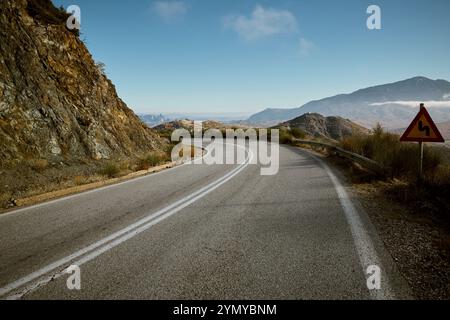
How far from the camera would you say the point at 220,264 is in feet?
11.2

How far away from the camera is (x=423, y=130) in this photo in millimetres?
6789

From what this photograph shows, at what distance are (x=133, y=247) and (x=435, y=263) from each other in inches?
151

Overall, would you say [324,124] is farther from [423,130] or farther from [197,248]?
[197,248]

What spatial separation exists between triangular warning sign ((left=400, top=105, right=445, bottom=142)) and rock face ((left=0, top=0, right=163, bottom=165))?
423 inches

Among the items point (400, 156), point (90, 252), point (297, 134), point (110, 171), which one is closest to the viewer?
point (90, 252)

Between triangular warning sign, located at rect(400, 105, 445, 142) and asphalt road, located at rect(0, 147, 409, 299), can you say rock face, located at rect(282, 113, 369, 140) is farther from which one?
asphalt road, located at rect(0, 147, 409, 299)

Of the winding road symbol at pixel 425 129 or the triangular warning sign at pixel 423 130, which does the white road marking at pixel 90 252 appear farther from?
the winding road symbol at pixel 425 129

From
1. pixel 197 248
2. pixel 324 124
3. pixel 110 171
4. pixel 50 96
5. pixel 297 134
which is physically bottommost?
pixel 197 248

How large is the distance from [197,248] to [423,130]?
20.3 feet

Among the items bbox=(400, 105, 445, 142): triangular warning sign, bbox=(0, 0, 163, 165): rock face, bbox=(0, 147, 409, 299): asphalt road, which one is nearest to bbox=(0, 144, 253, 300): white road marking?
bbox=(0, 147, 409, 299): asphalt road

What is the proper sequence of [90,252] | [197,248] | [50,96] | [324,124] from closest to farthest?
[90,252] < [197,248] < [50,96] < [324,124]

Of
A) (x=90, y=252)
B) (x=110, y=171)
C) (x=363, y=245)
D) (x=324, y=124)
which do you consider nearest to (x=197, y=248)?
(x=90, y=252)

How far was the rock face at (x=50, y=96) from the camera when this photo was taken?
9.52 meters
